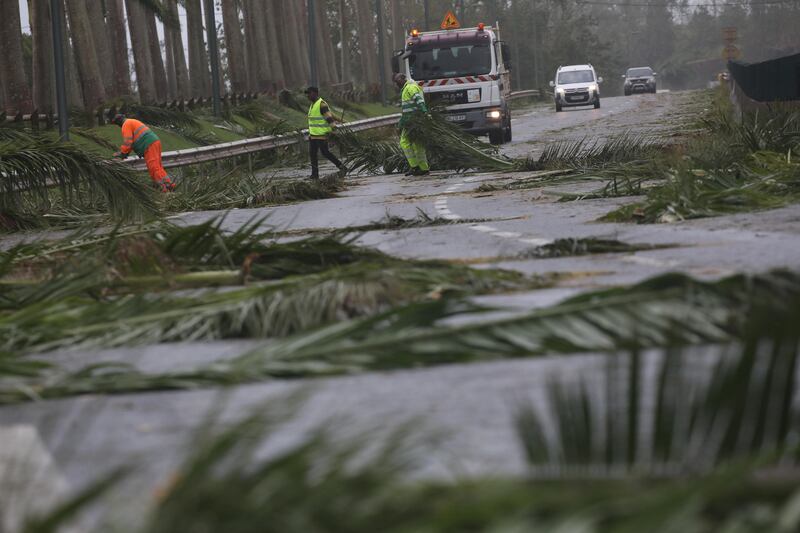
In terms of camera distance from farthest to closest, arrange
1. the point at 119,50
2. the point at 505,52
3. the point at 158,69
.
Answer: the point at 158,69
the point at 119,50
the point at 505,52

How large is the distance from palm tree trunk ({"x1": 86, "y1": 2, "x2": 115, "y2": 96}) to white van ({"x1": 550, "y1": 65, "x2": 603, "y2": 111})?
2378cm

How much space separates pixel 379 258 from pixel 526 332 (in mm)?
3190

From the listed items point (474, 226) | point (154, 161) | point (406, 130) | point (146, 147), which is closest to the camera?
point (474, 226)

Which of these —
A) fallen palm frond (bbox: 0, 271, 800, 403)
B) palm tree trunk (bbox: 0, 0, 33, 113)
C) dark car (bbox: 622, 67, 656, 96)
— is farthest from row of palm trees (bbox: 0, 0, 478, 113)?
fallen palm frond (bbox: 0, 271, 800, 403)

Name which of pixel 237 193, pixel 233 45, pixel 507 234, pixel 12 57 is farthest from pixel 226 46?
pixel 507 234

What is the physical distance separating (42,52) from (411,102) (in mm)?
15644

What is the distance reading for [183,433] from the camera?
15.4 ft

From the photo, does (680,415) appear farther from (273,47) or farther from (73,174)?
(273,47)

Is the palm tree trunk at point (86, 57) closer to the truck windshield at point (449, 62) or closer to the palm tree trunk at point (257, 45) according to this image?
the truck windshield at point (449, 62)

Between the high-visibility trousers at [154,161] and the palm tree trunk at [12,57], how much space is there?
1219 cm

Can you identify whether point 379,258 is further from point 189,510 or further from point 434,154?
point 434,154

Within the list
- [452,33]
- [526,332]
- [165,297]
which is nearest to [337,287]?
[165,297]

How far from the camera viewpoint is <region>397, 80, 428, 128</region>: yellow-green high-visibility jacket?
2523 centimetres

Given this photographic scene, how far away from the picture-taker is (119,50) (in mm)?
44156
